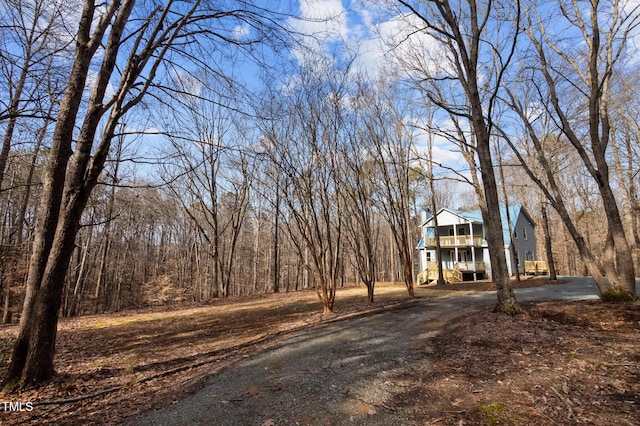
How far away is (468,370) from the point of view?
3.75 meters

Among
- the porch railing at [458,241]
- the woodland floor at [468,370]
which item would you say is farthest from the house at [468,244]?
the woodland floor at [468,370]

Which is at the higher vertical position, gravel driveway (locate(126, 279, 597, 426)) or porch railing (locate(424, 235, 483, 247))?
porch railing (locate(424, 235, 483, 247))

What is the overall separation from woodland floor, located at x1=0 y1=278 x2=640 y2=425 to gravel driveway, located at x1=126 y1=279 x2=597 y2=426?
0.80 ft

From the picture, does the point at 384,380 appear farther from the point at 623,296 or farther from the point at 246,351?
the point at 623,296

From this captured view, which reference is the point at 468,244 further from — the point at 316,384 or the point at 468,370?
the point at 316,384

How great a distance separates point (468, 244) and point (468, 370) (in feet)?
80.0

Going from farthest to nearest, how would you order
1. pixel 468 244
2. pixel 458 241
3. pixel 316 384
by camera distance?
pixel 458 241 → pixel 468 244 → pixel 316 384

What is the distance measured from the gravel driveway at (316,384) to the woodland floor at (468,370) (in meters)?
0.24

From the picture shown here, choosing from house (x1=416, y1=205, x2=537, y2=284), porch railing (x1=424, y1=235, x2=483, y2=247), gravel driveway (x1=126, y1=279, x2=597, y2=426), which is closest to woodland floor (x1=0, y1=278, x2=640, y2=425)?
gravel driveway (x1=126, y1=279, x2=597, y2=426)

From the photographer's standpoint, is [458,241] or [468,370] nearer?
[468,370]

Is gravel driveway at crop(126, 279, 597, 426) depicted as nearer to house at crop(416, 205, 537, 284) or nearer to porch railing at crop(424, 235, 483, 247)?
house at crop(416, 205, 537, 284)

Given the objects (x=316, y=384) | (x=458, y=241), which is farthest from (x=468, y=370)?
(x=458, y=241)

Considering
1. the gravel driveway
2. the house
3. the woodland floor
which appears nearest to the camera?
the woodland floor

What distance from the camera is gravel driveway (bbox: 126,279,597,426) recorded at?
2922 millimetres
